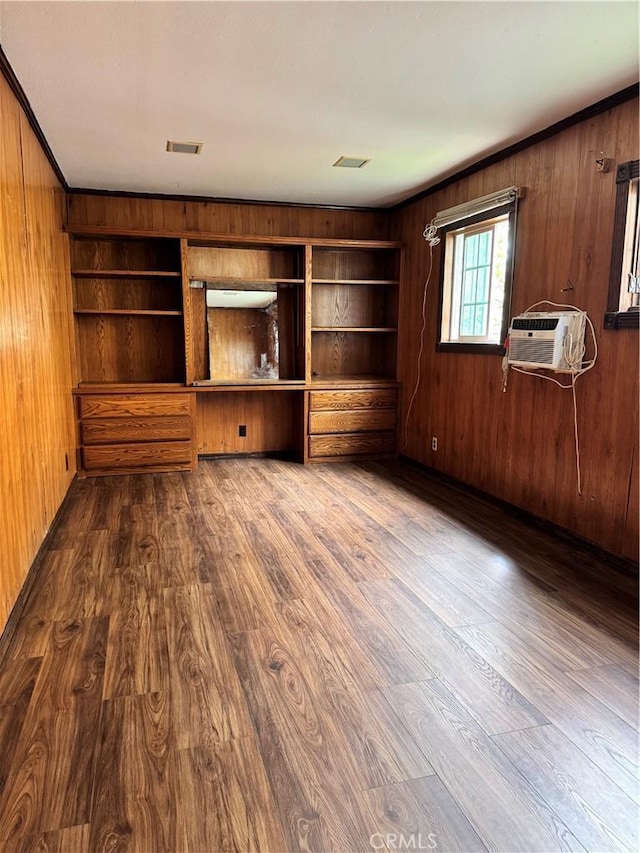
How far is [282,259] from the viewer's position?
5.16 m

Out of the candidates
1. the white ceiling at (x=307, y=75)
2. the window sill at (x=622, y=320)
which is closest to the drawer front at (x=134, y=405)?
the white ceiling at (x=307, y=75)

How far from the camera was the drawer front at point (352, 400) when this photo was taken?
5016mm

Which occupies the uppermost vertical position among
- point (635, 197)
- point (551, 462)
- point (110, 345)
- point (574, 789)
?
point (635, 197)

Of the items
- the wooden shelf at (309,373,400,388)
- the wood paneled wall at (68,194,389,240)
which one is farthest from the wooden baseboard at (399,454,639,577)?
the wood paneled wall at (68,194,389,240)

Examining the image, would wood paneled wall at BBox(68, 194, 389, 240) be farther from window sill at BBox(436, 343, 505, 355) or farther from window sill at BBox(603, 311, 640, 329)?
window sill at BBox(603, 311, 640, 329)

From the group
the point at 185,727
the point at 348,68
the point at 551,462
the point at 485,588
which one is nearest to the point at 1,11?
the point at 348,68

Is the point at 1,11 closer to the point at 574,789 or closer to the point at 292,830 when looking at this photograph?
the point at 292,830

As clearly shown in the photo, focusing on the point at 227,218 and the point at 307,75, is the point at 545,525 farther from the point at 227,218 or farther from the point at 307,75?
the point at 227,218

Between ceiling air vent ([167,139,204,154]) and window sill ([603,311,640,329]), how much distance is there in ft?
8.62

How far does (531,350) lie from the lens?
327 cm

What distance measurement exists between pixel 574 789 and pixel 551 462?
210cm

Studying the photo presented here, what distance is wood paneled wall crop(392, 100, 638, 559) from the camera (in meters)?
2.76

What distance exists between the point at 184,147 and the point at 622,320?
2.82m

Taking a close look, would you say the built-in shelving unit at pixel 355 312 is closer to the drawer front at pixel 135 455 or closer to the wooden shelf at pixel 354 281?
the wooden shelf at pixel 354 281
